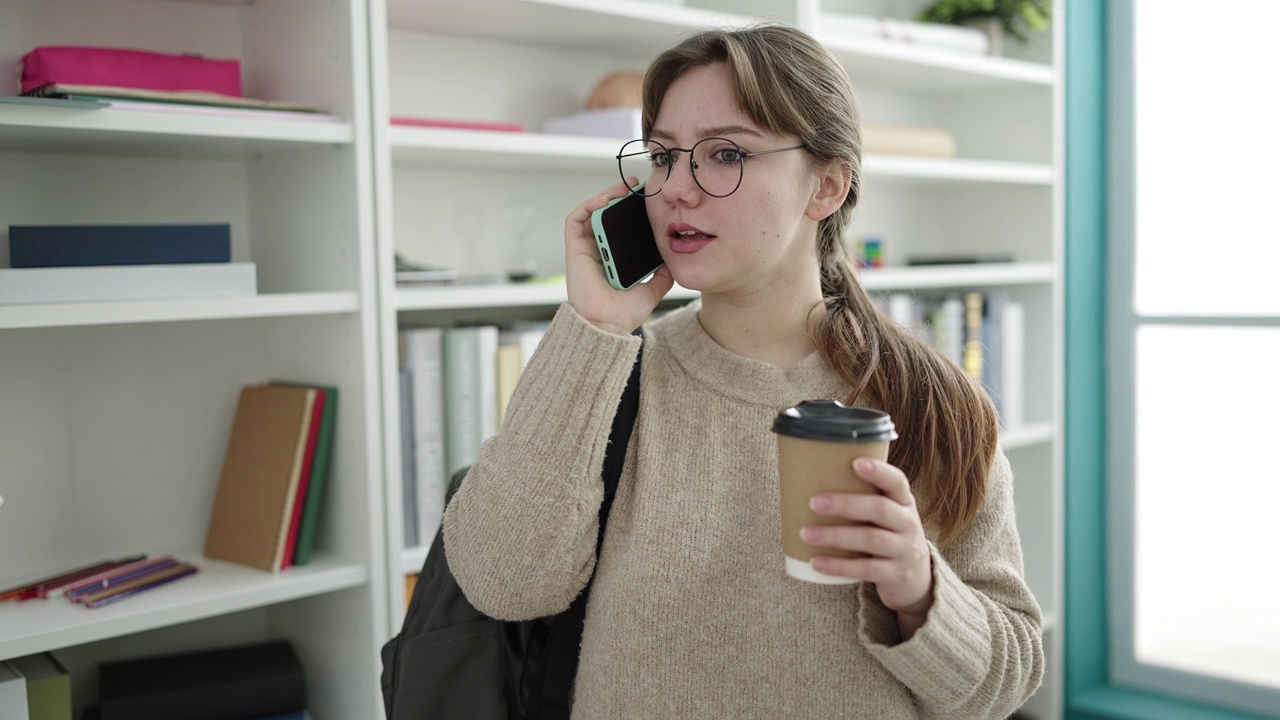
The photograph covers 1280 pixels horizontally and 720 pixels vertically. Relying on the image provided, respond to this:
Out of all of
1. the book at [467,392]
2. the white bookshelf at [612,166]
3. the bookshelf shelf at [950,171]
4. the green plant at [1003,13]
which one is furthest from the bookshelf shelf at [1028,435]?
the book at [467,392]

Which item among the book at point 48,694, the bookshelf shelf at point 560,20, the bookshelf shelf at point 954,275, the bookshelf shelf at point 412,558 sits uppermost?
the bookshelf shelf at point 560,20

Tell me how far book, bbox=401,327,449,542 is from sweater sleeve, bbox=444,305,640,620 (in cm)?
68

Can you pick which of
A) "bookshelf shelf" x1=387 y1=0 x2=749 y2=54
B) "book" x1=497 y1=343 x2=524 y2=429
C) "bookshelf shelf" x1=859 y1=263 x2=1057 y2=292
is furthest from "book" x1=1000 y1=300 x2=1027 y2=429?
"book" x1=497 y1=343 x2=524 y2=429

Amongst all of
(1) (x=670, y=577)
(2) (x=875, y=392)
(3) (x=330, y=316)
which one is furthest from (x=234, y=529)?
(2) (x=875, y=392)

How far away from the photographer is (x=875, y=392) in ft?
4.38

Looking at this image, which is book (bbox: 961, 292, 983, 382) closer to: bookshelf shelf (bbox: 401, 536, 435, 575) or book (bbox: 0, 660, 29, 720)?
bookshelf shelf (bbox: 401, 536, 435, 575)

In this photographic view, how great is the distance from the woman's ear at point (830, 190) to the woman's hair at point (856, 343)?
0.04 feet

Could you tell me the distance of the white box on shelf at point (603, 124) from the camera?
2.11 m

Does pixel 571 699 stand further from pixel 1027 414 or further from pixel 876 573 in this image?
pixel 1027 414

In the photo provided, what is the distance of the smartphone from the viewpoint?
4.47 ft

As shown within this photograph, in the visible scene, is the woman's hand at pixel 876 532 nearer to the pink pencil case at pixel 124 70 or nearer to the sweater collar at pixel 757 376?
the sweater collar at pixel 757 376

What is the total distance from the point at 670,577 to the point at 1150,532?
2381 mm

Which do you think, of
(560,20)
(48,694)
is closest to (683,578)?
(48,694)

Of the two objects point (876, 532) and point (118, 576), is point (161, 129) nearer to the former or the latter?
point (118, 576)
